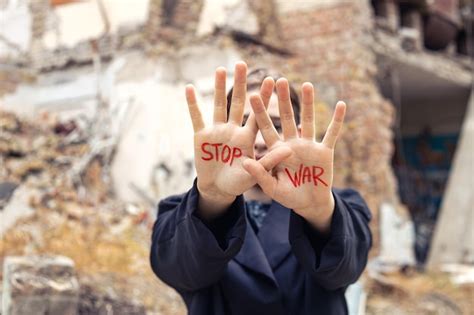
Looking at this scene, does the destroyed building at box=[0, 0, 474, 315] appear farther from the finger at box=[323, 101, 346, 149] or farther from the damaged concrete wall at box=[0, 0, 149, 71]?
the finger at box=[323, 101, 346, 149]

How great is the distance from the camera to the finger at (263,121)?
60.5 inches

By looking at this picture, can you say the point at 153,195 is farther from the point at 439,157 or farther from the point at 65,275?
the point at 439,157

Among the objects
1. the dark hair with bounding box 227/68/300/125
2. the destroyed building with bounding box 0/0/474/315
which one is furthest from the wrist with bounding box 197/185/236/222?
the destroyed building with bounding box 0/0/474/315

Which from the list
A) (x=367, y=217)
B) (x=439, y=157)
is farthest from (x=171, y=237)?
(x=439, y=157)

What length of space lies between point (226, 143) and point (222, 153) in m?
0.02

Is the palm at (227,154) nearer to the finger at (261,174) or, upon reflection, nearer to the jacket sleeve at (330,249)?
the finger at (261,174)

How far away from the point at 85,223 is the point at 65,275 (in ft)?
7.53

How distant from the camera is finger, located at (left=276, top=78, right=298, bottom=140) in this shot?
1524mm

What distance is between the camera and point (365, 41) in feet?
23.7

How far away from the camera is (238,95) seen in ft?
5.05

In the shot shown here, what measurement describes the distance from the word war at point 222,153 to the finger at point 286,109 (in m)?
0.12

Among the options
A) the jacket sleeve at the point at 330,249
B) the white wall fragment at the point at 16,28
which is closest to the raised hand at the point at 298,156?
the jacket sleeve at the point at 330,249

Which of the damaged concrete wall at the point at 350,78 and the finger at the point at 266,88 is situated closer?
the finger at the point at 266,88

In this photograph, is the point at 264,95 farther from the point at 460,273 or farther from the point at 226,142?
the point at 460,273
